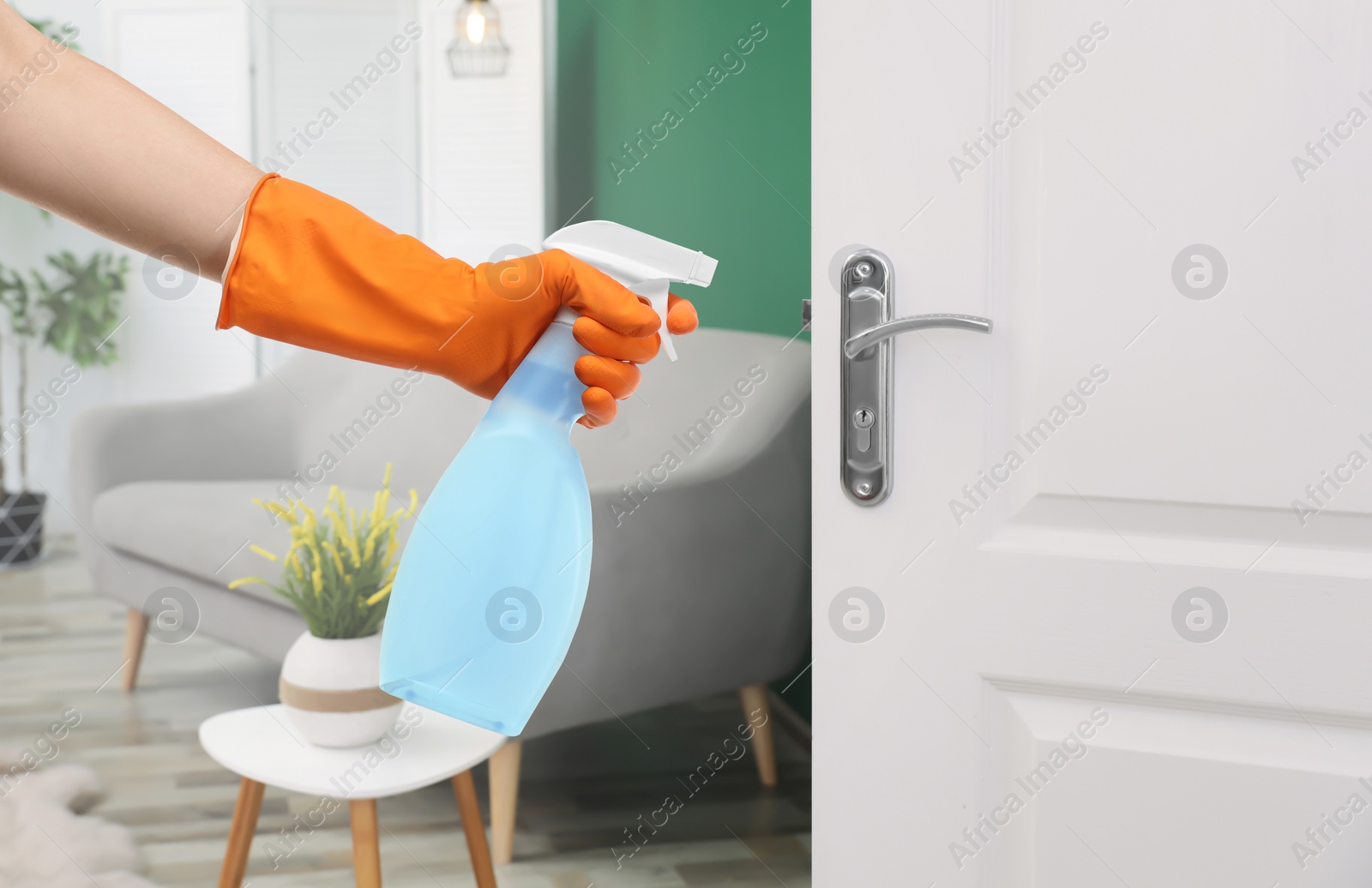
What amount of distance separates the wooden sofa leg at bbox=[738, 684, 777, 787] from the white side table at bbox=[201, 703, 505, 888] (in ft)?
2.36

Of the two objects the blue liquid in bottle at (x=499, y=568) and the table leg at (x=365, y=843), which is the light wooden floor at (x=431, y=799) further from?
the blue liquid in bottle at (x=499, y=568)

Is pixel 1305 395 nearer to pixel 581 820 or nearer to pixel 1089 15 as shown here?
pixel 1089 15

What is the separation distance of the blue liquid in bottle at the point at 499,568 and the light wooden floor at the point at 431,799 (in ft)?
4.36

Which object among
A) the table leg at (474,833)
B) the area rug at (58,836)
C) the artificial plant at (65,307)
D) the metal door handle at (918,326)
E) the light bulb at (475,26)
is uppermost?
the light bulb at (475,26)

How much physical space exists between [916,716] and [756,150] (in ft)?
6.10

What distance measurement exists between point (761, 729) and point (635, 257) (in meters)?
1.73

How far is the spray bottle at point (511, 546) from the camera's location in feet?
1.81

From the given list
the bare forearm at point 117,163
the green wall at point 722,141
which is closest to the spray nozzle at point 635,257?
the bare forearm at point 117,163

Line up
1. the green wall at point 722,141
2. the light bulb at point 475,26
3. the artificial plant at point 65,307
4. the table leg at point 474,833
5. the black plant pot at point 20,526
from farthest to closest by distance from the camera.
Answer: the artificial plant at point 65,307, the black plant pot at point 20,526, the light bulb at point 475,26, the green wall at point 722,141, the table leg at point 474,833

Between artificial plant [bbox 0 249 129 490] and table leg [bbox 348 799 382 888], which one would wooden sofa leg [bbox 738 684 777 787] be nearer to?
table leg [bbox 348 799 382 888]

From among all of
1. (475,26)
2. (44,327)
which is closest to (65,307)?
(44,327)

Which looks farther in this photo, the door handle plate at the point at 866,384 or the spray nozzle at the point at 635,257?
the door handle plate at the point at 866,384

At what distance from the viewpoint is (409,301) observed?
1.76ft

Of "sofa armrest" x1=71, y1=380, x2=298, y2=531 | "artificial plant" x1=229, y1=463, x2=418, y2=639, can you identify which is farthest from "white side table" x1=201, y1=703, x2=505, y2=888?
"sofa armrest" x1=71, y1=380, x2=298, y2=531
